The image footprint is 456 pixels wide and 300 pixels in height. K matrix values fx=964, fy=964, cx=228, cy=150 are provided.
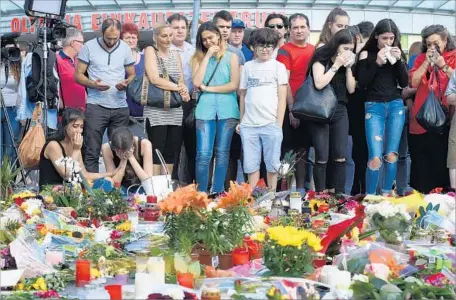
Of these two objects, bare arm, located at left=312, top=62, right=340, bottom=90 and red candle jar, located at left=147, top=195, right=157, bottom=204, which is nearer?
red candle jar, located at left=147, top=195, right=157, bottom=204

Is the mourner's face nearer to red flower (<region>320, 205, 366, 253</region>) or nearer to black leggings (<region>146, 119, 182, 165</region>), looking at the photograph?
black leggings (<region>146, 119, 182, 165</region>)

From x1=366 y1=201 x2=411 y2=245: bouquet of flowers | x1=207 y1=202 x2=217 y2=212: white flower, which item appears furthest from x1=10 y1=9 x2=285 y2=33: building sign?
x1=207 y1=202 x2=217 y2=212: white flower

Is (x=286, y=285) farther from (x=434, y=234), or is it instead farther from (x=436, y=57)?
(x=436, y=57)

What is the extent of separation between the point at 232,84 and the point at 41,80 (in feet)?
5.83

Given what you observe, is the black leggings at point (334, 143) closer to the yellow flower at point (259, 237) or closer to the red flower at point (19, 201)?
the red flower at point (19, 201)

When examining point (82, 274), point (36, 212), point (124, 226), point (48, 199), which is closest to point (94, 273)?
point (82, 274)

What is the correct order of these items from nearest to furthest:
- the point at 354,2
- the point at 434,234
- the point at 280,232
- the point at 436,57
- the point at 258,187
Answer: the point at 280,232 → the point at 434,234 → the point at 258,187 → the point at 436,57 → the point at 354,2

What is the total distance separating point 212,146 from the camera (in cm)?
734

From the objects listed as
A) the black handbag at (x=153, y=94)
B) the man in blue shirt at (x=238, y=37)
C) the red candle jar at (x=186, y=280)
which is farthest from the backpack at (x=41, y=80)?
the red candle jar at (x=186, y=280)

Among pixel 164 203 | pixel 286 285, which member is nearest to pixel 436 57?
pixel 164 203

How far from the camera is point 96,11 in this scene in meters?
23.9

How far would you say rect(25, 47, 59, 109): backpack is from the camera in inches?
320

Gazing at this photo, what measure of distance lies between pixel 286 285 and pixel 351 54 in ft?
13.7

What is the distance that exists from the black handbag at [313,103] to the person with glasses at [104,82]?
1375 millimetres
